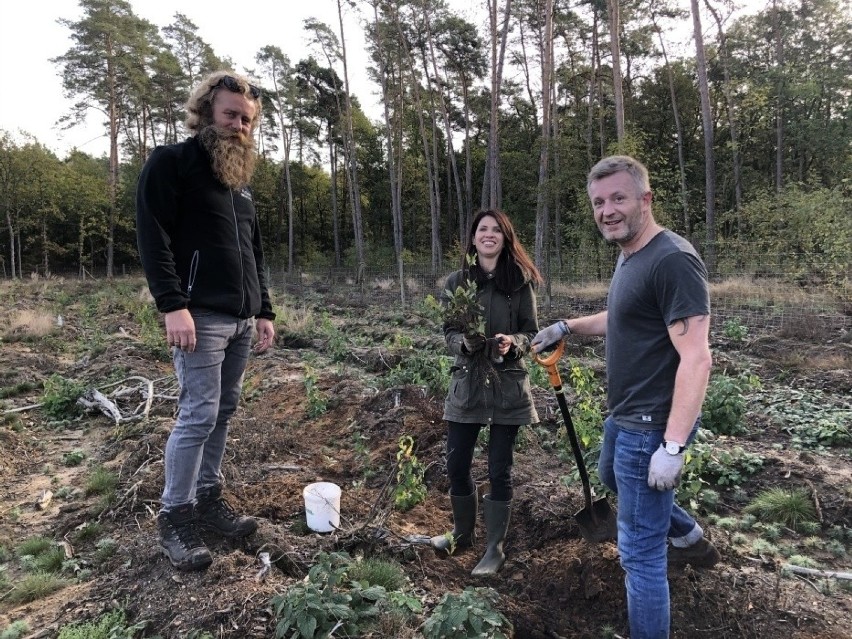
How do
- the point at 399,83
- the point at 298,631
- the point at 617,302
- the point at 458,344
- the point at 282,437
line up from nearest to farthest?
the point at 298,631
the point at 617,302
the point at 458,344
the point at 282,437
the point at 399,83

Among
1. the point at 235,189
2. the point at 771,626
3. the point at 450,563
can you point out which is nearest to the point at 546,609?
the point at 450,563

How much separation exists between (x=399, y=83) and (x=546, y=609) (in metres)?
23.4

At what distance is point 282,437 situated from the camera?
457 centimetres

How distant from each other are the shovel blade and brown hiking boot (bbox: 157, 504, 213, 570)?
1735mm

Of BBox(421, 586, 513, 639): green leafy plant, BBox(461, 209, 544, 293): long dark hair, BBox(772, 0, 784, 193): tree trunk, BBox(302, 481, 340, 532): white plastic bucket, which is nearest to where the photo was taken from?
BBox(421, 586, 513, 639): green leafy plant

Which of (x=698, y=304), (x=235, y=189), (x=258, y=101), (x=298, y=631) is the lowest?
(x=298, y=631)

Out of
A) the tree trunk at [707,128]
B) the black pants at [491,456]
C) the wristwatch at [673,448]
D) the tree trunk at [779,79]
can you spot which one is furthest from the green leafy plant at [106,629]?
the tree trunk at [779,79]

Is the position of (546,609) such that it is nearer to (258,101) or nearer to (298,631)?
(298,631)

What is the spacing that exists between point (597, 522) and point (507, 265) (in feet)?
4.40

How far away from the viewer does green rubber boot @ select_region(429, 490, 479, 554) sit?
272cm

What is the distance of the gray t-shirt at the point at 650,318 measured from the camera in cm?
174

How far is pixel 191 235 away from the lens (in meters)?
2.35

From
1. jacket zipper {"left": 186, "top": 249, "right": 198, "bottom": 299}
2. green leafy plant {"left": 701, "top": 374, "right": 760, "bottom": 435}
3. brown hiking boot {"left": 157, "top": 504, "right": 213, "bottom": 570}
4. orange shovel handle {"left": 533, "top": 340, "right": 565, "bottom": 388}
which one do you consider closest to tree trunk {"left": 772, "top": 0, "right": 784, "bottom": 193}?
green leafy plant {"left": 701, "top": 374, "right": 760, "bottom": 435}

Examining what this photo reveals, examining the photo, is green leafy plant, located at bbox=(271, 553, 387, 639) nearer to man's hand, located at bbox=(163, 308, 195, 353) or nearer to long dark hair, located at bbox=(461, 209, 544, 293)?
man's hand, located at bbox=(163, 308, 195, 353)
